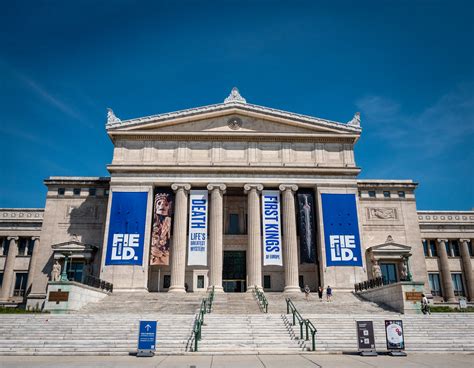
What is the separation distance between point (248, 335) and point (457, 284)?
39.1m

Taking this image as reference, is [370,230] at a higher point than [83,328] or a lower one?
higher

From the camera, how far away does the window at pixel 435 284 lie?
159ft

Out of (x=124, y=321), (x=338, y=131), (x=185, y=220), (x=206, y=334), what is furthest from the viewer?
(x=338, y=131)


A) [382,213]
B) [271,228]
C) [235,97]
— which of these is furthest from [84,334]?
[382,213]

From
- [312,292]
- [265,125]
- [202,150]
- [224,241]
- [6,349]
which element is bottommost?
[6,349]

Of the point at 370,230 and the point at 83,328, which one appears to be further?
the point at 370,230

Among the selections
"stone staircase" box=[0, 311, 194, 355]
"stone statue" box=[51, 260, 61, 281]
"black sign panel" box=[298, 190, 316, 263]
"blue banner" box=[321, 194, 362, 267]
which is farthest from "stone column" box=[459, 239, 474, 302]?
"stone statue" box=[51, 260, 61, 281]

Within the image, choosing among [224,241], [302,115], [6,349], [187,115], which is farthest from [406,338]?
[187,115]

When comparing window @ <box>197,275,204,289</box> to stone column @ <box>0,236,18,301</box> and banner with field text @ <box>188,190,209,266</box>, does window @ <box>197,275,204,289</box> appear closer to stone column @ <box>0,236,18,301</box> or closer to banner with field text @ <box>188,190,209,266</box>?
banner with field text @ <box>188,190,209,266</box>

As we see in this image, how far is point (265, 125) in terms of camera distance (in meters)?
43.5

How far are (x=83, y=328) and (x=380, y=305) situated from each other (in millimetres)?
21155

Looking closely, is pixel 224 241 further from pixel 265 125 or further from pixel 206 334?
pixel 206 334

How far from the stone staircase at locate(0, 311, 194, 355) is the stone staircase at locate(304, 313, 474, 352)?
622cm

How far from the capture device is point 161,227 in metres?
39.7
